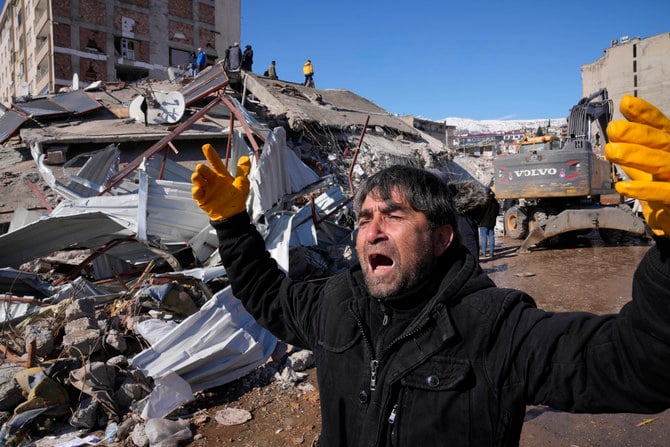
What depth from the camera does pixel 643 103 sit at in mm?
909

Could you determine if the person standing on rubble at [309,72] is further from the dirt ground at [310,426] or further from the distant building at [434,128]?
the dirt ground at [310,426]

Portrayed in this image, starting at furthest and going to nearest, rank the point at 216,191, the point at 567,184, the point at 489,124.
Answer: the point at 489,124
the point at 567,184
the point at 216,191

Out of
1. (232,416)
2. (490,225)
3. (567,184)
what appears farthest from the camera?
(567,184)

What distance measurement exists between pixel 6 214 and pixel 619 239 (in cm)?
1402

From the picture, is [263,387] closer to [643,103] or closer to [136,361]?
[136,361]

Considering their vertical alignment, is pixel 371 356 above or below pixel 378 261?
below

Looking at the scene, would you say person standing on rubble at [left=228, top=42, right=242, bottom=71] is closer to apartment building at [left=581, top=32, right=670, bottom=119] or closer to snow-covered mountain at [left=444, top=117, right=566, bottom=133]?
apartment building at [left=581, top=32, right=670, bottom=119]

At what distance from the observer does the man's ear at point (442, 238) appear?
1479 millimetres

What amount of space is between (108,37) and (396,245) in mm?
36544

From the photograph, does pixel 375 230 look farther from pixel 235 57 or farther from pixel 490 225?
pixel 235 57

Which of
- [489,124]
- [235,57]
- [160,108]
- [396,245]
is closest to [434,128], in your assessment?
[235,57]

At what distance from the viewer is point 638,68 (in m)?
33.2

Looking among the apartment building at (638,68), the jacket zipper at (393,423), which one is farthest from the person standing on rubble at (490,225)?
the apartment building at (638,68)

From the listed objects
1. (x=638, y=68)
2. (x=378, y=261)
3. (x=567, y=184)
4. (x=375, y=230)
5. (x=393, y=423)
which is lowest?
(x=393, y=423)
